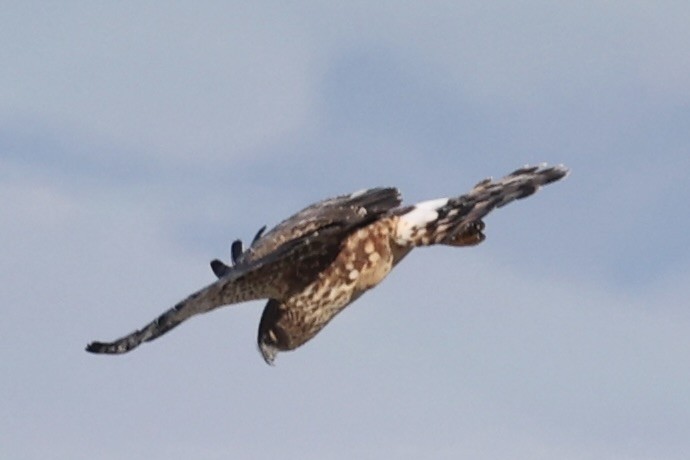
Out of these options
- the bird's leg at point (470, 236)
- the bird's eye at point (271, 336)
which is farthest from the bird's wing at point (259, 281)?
the bird's leg at point (470, 236)

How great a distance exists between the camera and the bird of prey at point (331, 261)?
16.3 meters

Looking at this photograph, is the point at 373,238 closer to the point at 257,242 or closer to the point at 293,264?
the point at 293,264

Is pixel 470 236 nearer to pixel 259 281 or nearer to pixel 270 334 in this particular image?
pixel 270 334

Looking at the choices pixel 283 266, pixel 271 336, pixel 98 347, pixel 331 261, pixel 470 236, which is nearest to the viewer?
pixel 98 347

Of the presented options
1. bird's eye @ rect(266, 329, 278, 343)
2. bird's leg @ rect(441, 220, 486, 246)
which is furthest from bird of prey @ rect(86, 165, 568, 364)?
bird's leg @ rect(441, 220, 486, 246)

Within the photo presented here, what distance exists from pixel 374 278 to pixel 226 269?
1779mm

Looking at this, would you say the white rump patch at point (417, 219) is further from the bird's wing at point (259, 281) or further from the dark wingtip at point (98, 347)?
the dark wingtip at point (98, 347)

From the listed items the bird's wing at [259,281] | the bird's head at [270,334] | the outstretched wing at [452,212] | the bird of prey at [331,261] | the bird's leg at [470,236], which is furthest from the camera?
the bird's leg at [470,236]

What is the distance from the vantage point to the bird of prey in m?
16.3

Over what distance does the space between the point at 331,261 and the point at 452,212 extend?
4.10 ft

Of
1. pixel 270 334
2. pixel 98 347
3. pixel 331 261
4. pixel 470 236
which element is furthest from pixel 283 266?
pixel 470 236

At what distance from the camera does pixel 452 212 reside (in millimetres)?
16531

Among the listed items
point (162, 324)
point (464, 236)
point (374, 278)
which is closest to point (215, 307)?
point (162, 324)

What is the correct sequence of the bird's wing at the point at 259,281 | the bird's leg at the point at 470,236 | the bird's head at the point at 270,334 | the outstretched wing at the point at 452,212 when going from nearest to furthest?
the bird's wing at the point at 259,281, the outstretched wing at the point at 452,212, the bird's head at the point at 270,334, the bird's leg at the point at 470,236
